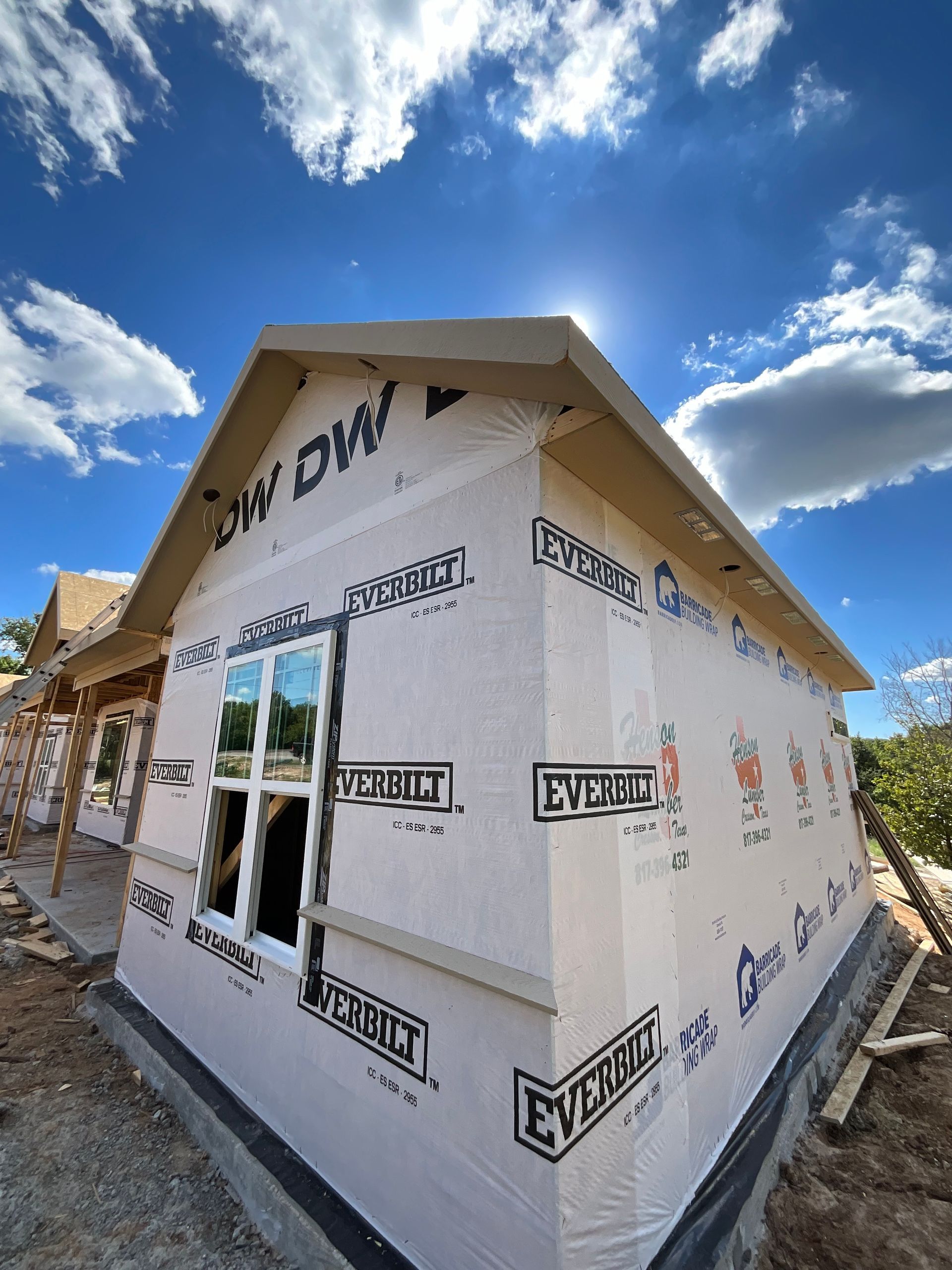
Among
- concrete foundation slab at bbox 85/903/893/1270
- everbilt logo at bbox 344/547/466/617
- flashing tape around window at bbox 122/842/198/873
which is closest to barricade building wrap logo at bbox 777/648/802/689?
concrete foundation slab at bbox 85/903/893/1270

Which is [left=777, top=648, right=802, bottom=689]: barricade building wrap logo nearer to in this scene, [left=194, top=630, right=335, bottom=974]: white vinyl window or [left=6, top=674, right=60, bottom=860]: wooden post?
[left=194, top=630, right=335, bottom=974]: white vinyl window

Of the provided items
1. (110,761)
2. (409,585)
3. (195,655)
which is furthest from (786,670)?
(110,761)

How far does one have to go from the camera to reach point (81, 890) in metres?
7.18

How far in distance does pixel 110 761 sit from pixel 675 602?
13.5m

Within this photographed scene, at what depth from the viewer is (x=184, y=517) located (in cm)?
412

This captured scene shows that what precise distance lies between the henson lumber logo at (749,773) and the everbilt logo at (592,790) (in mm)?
1385

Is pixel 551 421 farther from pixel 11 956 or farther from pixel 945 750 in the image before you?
pixel 945 750

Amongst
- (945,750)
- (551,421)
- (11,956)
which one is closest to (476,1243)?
Answer: (551,421)

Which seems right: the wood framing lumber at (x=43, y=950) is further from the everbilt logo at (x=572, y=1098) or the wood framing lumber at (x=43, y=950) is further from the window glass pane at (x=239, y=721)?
the everbilt logo at (x=572, y=1098)

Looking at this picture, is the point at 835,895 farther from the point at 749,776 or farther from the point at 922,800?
the point at 922,800

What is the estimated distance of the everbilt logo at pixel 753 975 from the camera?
115 inches

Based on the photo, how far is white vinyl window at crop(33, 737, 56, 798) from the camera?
45.6ft

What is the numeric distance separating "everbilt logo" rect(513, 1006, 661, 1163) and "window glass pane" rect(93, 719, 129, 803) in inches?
492

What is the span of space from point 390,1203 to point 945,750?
13.2m
